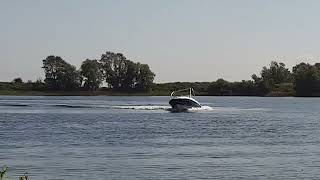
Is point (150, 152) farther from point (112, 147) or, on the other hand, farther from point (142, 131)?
point (142, 131)

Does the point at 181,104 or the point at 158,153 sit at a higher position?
the point at 181,104

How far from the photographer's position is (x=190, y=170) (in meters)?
32.0

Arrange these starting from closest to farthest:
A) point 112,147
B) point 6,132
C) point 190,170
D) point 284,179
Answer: point 284,179, point 190,170, point 112,147, point 6,132

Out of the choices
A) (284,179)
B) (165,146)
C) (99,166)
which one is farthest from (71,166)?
(165,146)

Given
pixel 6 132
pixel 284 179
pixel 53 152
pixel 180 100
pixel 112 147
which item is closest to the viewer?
pixel 284 179

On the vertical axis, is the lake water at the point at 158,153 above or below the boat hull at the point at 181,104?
below

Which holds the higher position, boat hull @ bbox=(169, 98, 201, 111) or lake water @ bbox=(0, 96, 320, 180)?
boat hull @ bbox=(169, 98, 201, 111)

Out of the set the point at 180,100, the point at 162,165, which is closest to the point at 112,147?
the point at 162,165

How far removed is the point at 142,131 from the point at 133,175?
93.4 feet

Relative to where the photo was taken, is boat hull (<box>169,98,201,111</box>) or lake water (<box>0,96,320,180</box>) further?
boat hull (<box>169,98,201,111</box>)

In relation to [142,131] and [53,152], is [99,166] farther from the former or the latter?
[142,131]

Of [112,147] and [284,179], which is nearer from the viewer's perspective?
[284,179]

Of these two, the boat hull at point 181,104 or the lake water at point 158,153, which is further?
the boat hull at point 181,104

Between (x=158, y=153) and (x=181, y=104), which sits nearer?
(x=158, y=153)
